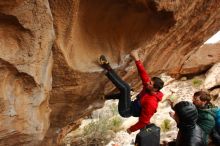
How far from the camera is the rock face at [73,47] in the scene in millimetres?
4012

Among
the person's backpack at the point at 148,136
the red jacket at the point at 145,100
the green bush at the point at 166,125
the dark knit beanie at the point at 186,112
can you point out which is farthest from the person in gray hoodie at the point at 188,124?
the green bush at the point at 166,125

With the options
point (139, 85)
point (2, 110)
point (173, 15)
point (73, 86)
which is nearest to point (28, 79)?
point (2, 110)

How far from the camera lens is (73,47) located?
4965mm

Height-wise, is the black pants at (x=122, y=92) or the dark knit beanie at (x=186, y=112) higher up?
the black pants at (x=122, y=92)

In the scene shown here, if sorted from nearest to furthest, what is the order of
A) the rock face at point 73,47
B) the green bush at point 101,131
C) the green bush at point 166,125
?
the rock face at point 73,47 < the green bush at point 166,125 < the green bush at point 101,131

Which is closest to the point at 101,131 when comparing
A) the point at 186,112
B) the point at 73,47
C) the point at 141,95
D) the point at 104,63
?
the point at 141,95

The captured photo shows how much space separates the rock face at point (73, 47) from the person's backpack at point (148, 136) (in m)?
0.78

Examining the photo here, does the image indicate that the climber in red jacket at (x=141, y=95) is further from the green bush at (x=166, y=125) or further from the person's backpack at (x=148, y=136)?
the green bush at (x=166, y=125)

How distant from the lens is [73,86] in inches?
210

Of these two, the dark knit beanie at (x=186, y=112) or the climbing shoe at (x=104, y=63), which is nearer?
the dark knit beanie at (x=186, y=112)

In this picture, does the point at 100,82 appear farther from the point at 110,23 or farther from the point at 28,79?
the point at 28,79

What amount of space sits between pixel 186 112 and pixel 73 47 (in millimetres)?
1458

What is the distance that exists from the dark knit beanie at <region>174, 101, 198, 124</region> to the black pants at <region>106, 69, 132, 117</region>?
85cm

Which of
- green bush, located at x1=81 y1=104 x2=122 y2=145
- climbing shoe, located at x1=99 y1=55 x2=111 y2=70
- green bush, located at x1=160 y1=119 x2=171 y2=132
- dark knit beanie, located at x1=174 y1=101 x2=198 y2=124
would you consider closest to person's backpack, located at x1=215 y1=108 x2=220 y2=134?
dark knit beanie, located at x1=174 y1=101 x2=198 y2=124
